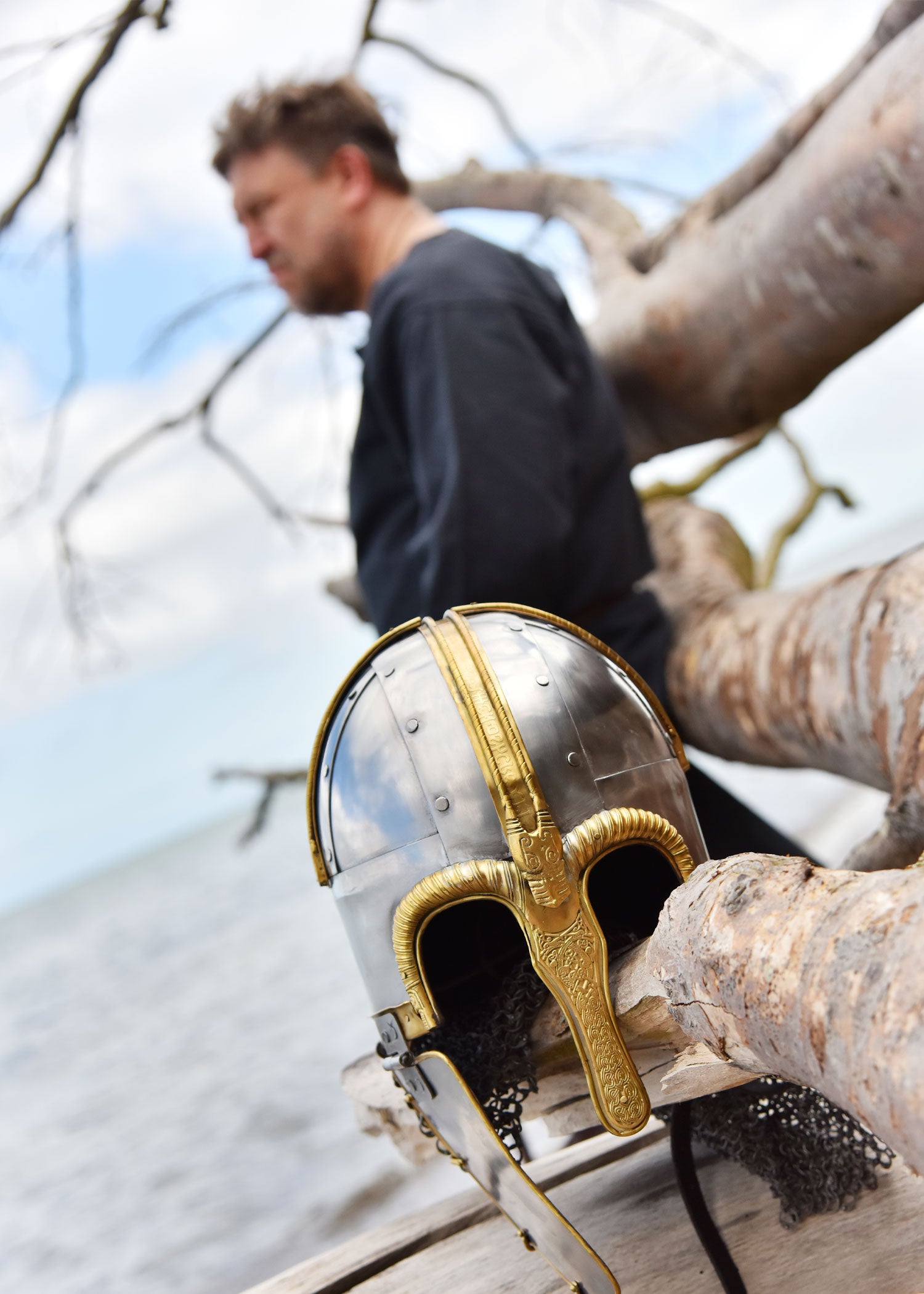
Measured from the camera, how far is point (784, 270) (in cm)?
220

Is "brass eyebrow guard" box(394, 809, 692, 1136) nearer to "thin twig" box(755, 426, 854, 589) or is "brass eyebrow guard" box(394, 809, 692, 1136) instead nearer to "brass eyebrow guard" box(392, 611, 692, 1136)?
"brass eyebrow guard" box(392, 611, 692, 1136)

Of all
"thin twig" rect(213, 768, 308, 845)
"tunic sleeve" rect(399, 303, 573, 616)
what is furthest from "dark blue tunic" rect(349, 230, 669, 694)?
"thin twig" rect(213, 768, 308, 845)

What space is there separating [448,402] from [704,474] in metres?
2.07

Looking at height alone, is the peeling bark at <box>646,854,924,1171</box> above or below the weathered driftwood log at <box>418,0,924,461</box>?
below

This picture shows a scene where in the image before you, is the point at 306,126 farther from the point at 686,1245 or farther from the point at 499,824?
the point at 686,1245

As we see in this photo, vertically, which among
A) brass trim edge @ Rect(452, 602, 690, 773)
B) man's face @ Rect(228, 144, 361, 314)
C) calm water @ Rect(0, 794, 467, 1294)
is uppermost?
man's face @ Rect(228, 144, 361, 314)

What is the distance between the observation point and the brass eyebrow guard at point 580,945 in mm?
935

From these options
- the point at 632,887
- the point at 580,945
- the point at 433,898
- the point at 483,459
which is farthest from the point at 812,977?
the point at 483,459

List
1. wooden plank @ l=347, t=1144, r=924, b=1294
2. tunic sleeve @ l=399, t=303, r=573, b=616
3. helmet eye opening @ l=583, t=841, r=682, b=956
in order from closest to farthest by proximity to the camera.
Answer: wooden plank @ l=347, t=1144, r=924, b=1294 < helmet eye opening @ l=583, t=841, r=682, b=956 < tunic sleeve @ l=399, t=303, r=573, b=616

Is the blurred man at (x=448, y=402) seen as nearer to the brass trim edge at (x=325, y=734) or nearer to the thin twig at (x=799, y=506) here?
the brass trim edge at (x=325, y=734)

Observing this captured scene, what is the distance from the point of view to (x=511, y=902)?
0.96 metres

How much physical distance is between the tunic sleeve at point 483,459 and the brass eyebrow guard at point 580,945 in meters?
0.81

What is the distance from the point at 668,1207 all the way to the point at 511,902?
2.14 ft

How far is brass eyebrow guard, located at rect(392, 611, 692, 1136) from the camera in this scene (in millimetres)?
937
